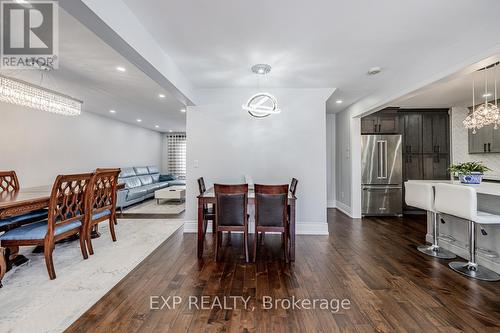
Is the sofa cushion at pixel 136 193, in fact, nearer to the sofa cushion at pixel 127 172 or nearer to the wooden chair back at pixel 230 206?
the sofa cushion at pixel 127 172

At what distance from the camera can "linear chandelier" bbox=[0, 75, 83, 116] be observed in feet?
9.78

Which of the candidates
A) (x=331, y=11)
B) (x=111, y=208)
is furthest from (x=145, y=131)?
(x=331, y=11)

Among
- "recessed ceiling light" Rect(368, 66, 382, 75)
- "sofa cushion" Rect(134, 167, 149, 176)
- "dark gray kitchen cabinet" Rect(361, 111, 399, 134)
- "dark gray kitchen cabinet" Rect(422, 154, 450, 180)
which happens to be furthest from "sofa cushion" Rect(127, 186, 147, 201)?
"dark gray kitchen cabinet" Rect(422, 154, 450, 180)

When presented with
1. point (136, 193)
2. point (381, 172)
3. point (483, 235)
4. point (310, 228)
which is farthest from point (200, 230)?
point (381, 172)

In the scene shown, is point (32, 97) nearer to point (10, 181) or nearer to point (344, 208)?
point (10, 181)

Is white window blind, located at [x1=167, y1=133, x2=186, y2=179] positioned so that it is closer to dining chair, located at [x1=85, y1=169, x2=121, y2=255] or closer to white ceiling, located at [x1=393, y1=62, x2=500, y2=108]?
dining chair, located at [x1=85, y1=169, x2=121, y2=255]

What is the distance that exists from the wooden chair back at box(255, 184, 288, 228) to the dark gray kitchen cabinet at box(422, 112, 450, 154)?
4658 mm

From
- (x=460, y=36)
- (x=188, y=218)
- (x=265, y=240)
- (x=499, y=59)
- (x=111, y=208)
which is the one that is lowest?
(x=265, y=240)

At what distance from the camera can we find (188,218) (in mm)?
4281

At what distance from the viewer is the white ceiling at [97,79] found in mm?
2514

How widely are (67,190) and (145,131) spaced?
6630 millimetres

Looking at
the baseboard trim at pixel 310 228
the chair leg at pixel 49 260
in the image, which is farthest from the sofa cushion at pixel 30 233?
the baseboard trim at pixel 310 228

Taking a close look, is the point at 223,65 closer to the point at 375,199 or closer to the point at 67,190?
the point at 67,190

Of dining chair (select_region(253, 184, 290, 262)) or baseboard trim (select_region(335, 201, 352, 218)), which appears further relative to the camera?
baseboard trim (select_region(335, 201, 352, 218))
